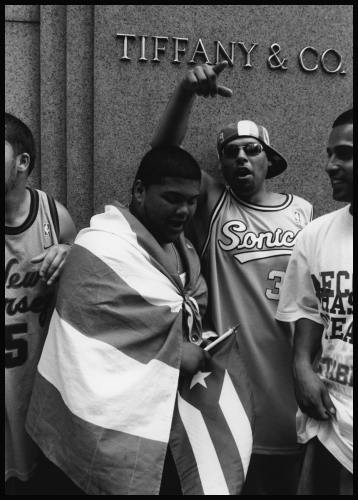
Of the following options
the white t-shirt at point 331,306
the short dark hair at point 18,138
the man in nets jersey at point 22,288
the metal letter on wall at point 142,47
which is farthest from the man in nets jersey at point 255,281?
the man in nets jersey at point 22,288

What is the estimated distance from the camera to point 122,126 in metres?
3.67

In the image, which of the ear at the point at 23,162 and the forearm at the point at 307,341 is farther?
the ear at the point at 23,162

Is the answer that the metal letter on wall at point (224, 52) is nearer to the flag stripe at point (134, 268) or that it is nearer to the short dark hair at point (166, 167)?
the short dark hair at point (166, 167)

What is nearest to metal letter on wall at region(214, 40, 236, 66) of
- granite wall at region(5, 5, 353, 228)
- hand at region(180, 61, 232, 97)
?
granite wall at region(5, 5, 353, 228)

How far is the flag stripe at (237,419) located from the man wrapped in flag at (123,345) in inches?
8.6

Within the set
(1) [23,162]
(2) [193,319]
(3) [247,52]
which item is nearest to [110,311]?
(2) [193,319]

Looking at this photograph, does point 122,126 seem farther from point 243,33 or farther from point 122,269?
point 122,269

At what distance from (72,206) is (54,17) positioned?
140 centimetres

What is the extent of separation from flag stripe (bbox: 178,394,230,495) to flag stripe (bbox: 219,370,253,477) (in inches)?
5.5

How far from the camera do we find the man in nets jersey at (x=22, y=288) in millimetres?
2754

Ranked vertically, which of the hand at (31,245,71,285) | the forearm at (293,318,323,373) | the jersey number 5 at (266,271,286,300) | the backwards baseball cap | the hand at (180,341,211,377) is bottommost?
the hand at (180,341,211,377)

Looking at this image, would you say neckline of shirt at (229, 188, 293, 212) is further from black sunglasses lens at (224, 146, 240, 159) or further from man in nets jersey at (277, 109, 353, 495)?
man in nets jersey at (277, 109, 353, 495)

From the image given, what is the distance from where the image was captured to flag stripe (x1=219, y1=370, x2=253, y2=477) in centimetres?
266

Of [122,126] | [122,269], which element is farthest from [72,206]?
[122,269]
